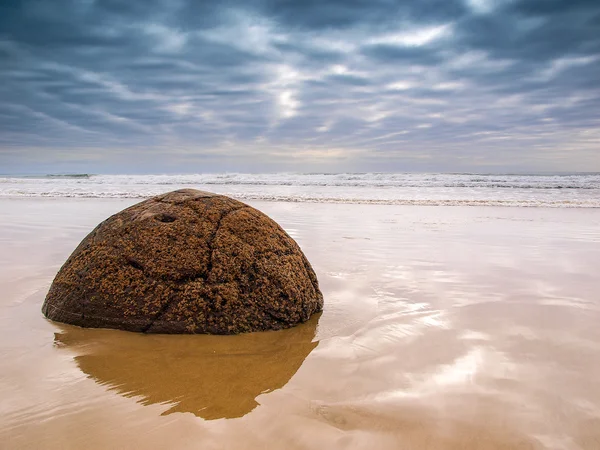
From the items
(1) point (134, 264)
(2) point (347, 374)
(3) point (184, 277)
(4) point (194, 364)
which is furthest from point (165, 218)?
(2) point (347, 374)

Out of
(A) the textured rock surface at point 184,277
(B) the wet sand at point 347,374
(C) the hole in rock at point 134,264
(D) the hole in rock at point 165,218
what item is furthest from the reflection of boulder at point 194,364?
(D) the hole in rock at point 165,218

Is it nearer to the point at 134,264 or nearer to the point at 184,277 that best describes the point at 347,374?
the point at 184,277

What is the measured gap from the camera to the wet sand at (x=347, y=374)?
6.30 feet

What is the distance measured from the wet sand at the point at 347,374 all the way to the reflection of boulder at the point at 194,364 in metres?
0.01

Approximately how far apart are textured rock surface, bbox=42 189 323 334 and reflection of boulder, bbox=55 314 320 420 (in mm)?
124

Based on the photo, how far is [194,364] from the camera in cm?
262

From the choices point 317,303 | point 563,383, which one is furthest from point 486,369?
point 317,303

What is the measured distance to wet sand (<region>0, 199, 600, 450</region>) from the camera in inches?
75.5

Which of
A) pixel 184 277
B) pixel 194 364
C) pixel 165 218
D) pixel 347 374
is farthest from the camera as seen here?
pixel 165 218

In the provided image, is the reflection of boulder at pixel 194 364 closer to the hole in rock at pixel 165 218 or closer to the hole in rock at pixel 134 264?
the hole in rock at pixel 134 264

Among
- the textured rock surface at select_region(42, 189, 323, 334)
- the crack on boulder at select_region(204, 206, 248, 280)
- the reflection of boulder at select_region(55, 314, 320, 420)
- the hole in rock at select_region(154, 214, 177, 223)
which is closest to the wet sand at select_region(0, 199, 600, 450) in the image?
the reflection of boulder at select_region(55, 314, 320, 420)

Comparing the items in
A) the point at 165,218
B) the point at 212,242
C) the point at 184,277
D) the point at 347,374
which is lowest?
the point at 347,374

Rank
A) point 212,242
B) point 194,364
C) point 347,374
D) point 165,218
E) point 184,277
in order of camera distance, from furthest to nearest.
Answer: point 165,218
point 212,242
point 184,277
point 194,364
point 347,374

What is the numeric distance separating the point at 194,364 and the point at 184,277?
82cm
